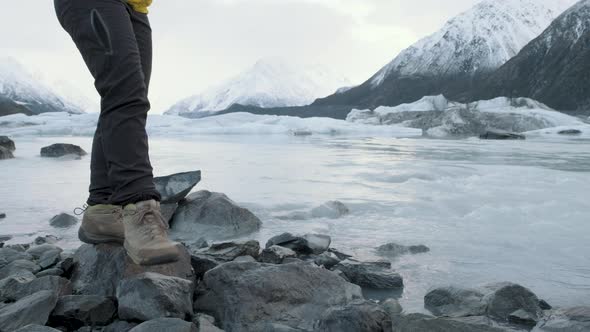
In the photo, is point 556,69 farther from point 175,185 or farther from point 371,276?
point 371,276

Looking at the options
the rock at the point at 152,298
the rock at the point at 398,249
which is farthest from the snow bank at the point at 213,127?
the rock at the point at 152,298

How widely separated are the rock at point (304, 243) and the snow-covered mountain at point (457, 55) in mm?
119423

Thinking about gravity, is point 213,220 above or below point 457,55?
below

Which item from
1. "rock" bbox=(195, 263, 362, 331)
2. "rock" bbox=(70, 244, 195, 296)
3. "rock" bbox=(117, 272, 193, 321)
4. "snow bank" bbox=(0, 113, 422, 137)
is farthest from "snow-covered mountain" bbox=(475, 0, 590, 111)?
"rock" bbox=(117, 272, 193, 321)

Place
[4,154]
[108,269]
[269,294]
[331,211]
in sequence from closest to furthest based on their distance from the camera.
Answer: [269,294] → [108,269] → [331,211] → [4,154]

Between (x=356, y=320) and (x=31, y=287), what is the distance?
109 cm

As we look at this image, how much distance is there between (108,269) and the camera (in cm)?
190

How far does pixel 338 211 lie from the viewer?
3.78 m

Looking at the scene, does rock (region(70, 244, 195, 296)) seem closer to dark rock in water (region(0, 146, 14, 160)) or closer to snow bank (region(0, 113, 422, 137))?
dark rock in water (region(0, 146, 14, 160))

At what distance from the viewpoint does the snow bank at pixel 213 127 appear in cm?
2747

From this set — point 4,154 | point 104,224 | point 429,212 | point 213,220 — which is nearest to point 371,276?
point 104,224

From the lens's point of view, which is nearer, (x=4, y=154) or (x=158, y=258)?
(x=158, y=258)

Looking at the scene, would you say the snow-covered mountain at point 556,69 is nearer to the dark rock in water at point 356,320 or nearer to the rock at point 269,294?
the rock at point 269,294

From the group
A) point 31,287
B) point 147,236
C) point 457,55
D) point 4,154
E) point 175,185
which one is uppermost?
point 457,55
